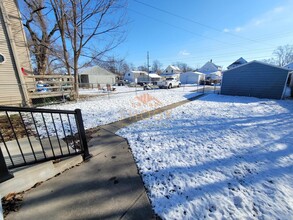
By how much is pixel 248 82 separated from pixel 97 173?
46.5 feet

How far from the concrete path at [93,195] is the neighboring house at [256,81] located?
1332cm

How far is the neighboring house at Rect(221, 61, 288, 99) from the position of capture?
10409 mm

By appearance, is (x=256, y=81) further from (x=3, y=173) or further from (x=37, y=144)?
(x=3, y=173)

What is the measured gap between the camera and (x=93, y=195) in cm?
207

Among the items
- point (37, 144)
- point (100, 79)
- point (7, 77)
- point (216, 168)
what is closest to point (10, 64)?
point (7, 77)

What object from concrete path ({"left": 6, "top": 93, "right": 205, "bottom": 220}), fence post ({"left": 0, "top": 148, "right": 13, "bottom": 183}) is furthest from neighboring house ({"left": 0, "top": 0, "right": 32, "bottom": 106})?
concrete path ({"left": 6, "top": 93, "right": 205, "bottom": 220})

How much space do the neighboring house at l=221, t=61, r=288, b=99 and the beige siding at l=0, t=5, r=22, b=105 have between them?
1584 cm

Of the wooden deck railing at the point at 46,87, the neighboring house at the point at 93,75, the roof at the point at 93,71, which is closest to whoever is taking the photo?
the wooden deck railing at the point at 46,87

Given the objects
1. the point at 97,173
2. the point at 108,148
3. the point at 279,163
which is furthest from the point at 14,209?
the point at 279,163

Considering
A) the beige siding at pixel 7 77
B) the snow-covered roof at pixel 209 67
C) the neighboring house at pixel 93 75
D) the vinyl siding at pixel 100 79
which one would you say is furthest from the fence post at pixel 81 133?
the snow-covered roof at pixel 209 67

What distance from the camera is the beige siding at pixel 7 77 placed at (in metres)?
6.55

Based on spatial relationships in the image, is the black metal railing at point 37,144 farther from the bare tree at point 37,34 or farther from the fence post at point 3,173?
the bare tree at point 37,34

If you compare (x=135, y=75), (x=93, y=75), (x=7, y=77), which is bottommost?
(x=135, y=75)

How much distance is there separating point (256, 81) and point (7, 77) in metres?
17.2
